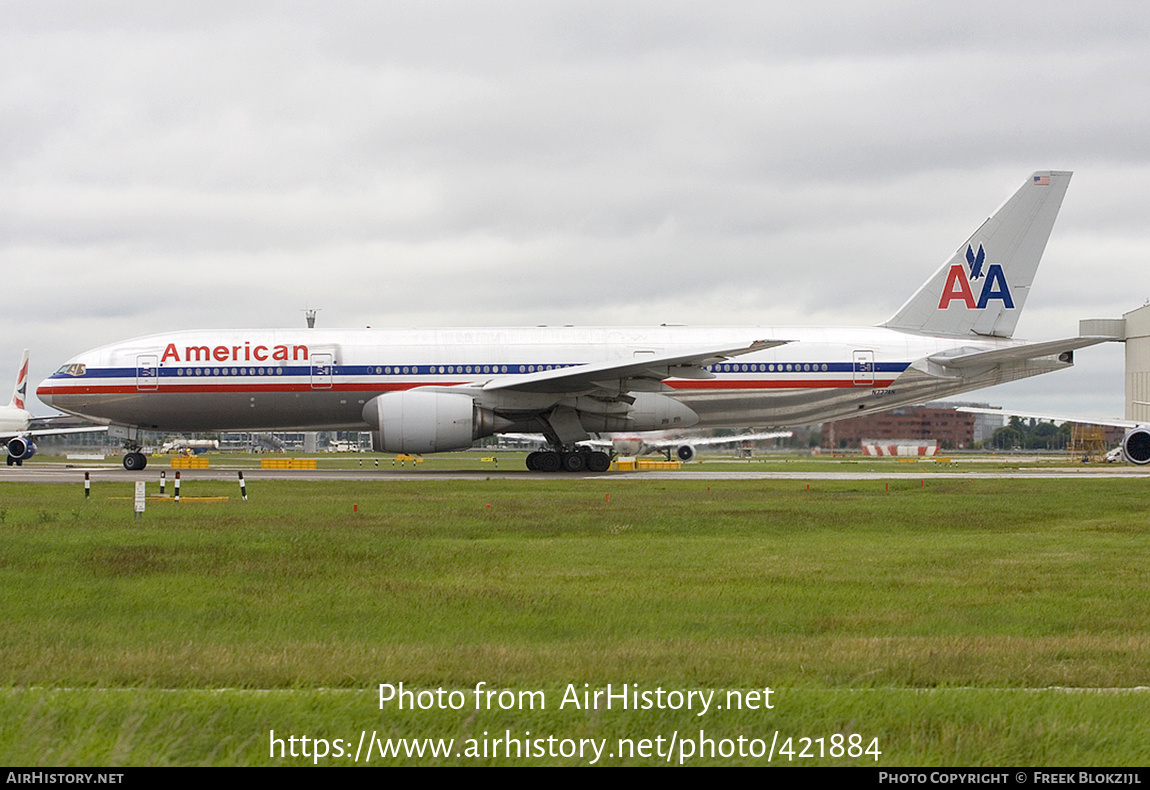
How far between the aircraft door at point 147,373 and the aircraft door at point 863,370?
63.6 ft

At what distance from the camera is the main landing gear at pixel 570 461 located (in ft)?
105

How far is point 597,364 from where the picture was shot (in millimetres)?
30125

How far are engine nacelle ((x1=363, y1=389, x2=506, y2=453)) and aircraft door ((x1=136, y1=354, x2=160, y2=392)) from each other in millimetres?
7159

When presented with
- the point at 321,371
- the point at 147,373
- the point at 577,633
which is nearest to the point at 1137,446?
the point at 321,371

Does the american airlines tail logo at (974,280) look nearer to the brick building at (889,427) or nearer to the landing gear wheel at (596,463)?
the landing gear wheel at (596,463)

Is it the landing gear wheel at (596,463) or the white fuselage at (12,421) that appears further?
the white fuselage at (12,421)

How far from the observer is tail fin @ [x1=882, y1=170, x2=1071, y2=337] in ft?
105

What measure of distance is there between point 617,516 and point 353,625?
9.24 m

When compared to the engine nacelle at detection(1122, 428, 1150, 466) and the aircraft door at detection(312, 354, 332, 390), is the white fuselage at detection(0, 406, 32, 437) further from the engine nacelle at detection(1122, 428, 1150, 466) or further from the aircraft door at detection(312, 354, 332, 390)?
the engine nacelle at detection(1122, 428, 1150, 466)

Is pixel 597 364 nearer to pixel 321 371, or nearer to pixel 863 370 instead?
pixel 863 370

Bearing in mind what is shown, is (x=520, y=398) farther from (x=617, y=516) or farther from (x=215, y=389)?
(x=617, y=516)

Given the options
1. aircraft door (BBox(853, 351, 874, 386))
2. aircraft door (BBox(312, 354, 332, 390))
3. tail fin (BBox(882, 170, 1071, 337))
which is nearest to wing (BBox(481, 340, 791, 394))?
aircraft door (BBox(853, 351, 874, 386))

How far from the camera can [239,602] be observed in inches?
381

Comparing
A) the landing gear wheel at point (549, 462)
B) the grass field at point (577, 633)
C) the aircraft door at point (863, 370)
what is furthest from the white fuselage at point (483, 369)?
the grass field at point (577, 633)
